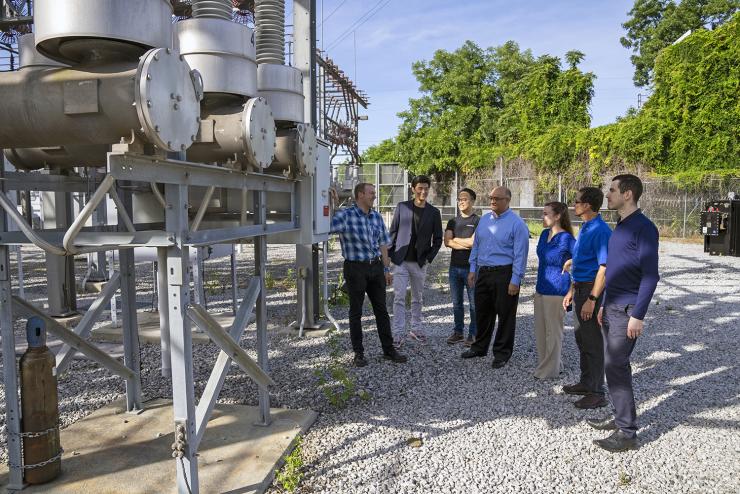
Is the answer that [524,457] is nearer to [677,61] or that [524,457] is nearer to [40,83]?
[40,83]

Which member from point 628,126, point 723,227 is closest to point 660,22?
point 628,126

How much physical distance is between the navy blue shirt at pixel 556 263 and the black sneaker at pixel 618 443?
1484mm

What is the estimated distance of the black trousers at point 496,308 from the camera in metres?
5.48

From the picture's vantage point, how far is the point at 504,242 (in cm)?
544

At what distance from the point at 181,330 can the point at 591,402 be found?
3.32 metres

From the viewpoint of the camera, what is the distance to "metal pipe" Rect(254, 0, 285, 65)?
4.50m

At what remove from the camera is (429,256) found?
6277 millimetres

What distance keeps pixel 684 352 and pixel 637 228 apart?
11.2 ft

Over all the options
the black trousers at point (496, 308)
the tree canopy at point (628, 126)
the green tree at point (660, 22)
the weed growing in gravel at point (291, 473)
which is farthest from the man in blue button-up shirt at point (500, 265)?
A: the green tree at point (660, 22)

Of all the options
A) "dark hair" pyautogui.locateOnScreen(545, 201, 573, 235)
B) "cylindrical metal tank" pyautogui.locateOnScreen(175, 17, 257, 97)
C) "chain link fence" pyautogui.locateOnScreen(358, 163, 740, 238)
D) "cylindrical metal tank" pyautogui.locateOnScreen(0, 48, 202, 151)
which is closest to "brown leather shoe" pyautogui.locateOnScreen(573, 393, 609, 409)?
"dark hair" pyautogui.locateOnScreen(545, 201, 573, 235)

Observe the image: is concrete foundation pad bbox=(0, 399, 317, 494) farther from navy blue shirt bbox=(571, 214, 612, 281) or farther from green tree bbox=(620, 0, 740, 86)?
green tree bbox=(620, 0, 740, 86)

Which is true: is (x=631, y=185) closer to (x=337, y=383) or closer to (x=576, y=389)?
(x=576, y=389)

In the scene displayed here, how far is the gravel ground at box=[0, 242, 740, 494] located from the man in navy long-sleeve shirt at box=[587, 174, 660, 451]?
8.8 inches

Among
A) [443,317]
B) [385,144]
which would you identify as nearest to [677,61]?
[443,317]
